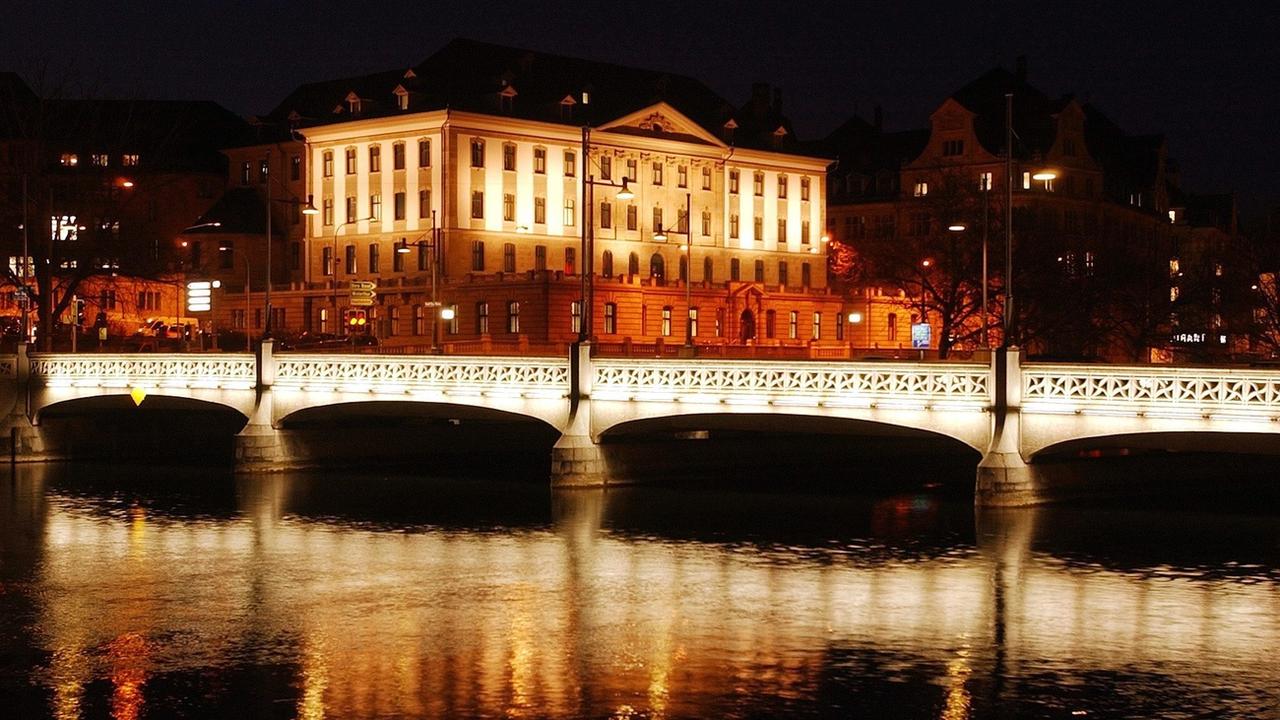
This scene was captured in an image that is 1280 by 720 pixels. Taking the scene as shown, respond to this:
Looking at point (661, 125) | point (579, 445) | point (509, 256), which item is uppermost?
A: point (661, 125)

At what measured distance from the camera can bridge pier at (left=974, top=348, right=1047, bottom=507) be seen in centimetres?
4591

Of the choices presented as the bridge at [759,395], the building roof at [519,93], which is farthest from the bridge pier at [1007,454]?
the building roof at [519,93]

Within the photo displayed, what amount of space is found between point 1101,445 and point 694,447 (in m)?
18.2

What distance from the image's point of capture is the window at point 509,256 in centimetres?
12369

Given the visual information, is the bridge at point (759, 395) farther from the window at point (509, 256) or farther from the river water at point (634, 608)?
the window at point (509, 256)

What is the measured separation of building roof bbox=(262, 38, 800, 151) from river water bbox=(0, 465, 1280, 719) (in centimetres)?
7016

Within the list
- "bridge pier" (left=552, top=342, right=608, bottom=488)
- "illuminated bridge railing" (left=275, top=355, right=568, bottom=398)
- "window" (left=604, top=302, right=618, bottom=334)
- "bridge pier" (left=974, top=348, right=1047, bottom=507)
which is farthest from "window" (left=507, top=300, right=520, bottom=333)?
"bridge pier" (left=974, top=348, right=1047, bottom=507)

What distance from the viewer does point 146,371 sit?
66.2 metres

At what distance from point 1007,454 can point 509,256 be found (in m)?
79.9

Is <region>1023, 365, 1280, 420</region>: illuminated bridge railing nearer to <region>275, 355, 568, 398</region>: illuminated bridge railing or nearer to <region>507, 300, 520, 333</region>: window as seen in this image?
<region>275, 355, 568, 398</region>: illuminated bridge railing

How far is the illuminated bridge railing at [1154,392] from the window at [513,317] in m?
65.7

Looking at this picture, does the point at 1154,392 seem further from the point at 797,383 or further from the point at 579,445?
the point at 579,445

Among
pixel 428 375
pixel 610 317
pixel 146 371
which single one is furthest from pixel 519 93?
pixel 428 375

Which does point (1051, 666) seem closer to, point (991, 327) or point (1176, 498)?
point (1176, 498)
